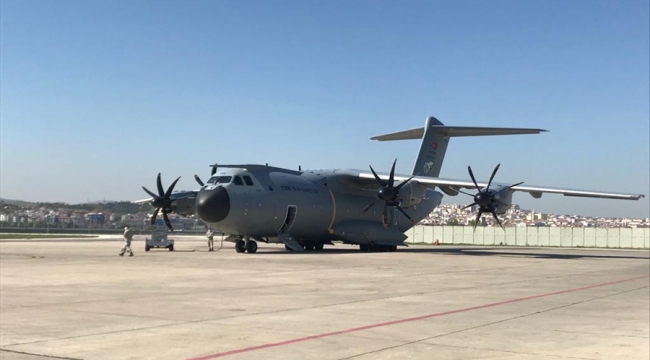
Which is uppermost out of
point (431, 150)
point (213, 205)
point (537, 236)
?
point (431, 150)

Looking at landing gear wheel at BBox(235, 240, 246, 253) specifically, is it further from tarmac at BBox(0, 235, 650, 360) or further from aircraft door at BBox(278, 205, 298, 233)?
tarmac at BBox(0, 235, 650, 360)

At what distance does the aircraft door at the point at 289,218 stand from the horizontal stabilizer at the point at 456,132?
1113 cm

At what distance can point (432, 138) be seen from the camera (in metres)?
42.6

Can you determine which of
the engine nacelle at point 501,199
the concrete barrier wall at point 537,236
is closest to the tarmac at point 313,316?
the engine nacelle at point 501,199

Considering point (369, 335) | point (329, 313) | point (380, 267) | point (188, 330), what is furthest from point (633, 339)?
point (380, 267)

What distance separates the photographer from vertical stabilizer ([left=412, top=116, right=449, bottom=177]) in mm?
42031

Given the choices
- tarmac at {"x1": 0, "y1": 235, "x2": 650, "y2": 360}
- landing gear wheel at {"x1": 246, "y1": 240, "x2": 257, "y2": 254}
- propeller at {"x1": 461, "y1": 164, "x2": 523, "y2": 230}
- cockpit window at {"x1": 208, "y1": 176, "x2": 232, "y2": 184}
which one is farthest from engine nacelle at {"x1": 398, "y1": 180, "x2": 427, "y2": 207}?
tarmac at {"x1": 0, "y1": 235, "x2": 650, "y2": 360}

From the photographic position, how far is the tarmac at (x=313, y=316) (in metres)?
8.29

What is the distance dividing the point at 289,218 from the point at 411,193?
253 inches

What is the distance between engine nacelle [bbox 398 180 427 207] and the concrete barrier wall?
108ft

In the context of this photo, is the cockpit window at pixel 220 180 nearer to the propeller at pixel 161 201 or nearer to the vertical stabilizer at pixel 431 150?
the propeller at pixel 161 201

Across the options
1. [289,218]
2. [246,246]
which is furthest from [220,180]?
[289,218]

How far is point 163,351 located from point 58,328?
2.30 metres

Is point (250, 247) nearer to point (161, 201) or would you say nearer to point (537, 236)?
point (161, 201)
